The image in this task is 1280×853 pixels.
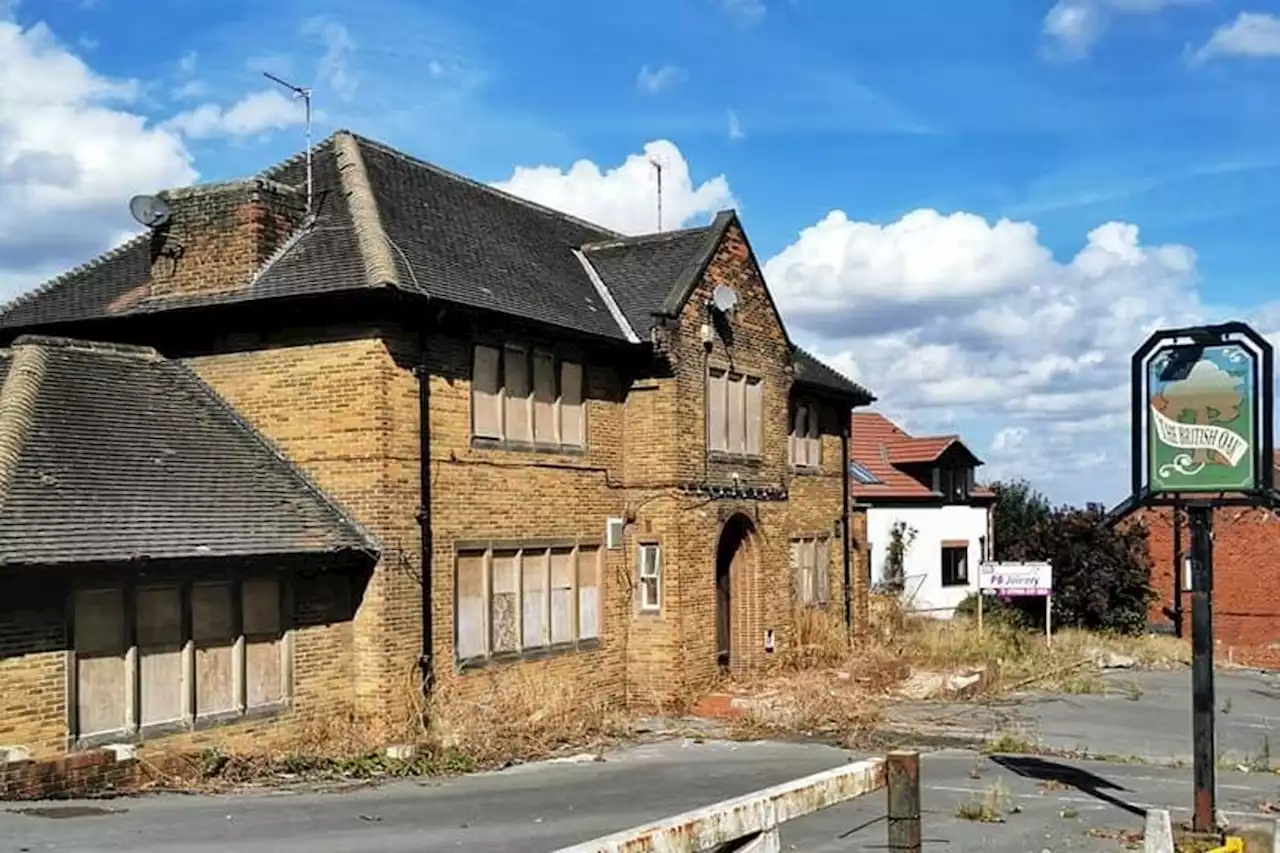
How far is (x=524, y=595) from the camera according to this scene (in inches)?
798

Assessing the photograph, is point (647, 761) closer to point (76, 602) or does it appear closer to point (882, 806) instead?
point (882, 806)

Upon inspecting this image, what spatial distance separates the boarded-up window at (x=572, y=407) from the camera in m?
21.2

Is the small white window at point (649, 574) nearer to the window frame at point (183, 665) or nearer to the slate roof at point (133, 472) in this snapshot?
the slate roof at point (133, 472)

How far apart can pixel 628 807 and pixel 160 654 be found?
219 inches

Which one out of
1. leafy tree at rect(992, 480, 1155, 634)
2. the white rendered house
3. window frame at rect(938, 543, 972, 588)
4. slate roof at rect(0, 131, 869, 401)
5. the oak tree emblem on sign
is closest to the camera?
the oak tree emblem on sign

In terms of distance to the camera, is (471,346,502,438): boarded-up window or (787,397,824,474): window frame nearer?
(471,346,502,438): boarded-up window

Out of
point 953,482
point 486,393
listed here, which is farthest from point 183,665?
point 953,482

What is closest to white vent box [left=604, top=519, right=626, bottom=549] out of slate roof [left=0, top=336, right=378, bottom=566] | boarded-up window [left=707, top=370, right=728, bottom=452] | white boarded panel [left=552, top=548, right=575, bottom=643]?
white boarded panel [left=552, top=548, right=575, bottom=643]

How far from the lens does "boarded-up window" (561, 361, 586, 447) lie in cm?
2123

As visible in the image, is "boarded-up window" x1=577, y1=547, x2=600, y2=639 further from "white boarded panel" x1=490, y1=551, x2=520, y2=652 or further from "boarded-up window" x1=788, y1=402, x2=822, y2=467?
"boarded-up window" x1=788, y1=402, x2=822, y2=467

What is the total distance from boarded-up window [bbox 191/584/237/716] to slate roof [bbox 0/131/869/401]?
13.8 ft

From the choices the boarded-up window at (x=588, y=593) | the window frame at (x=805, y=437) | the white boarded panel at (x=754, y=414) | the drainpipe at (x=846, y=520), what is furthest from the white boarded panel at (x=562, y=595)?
the drainpipe at (x=846, y=520)

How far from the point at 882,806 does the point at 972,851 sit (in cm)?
207

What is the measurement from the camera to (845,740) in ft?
62.1
